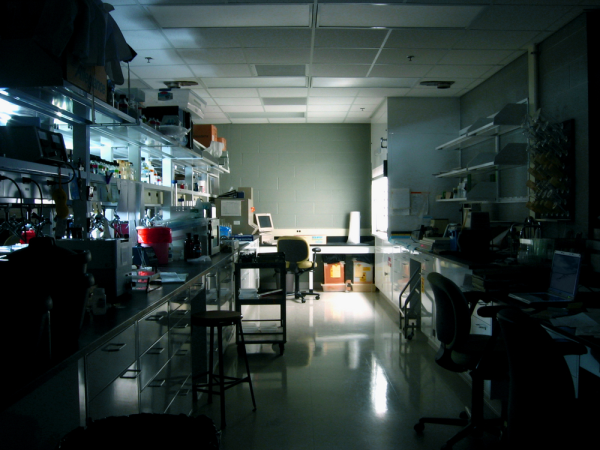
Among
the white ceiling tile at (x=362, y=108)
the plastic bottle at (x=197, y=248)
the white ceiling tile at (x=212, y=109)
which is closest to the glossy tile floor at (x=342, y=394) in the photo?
the plastic bottle at (x=197, y=248)

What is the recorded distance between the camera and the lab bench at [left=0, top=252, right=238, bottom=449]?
1.13m

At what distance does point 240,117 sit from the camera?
688 centimetres

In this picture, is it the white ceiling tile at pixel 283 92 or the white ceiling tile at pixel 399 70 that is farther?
the white ceiling tile at pixel 283 92

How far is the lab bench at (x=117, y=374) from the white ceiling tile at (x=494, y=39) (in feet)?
10.2

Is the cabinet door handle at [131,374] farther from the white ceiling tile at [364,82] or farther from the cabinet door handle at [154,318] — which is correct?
the white ceiling tile at [364,82]

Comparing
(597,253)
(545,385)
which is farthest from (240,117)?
(545,385)

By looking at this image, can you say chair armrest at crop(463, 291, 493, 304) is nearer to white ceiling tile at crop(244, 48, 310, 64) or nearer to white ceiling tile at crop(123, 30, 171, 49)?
white ceiling tile at crop(244, 48, 310, 64)

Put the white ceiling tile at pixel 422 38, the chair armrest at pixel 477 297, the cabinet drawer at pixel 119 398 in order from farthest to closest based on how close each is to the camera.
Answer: the white ceiling tile at pixel 422 38, the chair armrest at pixel 477 297, the cabinet drawer at pixel 119 398

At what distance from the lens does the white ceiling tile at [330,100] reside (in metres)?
5.79

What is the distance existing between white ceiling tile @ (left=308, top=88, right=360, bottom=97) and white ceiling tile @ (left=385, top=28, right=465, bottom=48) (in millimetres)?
1450

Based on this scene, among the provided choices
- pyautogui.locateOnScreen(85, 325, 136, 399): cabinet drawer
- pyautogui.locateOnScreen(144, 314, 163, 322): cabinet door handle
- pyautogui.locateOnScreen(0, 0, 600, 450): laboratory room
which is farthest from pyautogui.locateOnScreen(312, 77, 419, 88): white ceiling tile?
pyautogui.locateOnScreen(85, 325, 136, 399): cabinet drawer

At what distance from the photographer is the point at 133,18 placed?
337 cm

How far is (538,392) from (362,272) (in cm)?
550

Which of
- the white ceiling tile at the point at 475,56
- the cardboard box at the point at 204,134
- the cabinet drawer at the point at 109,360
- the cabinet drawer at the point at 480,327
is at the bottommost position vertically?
the cabinet drawer at the point at 480,327
